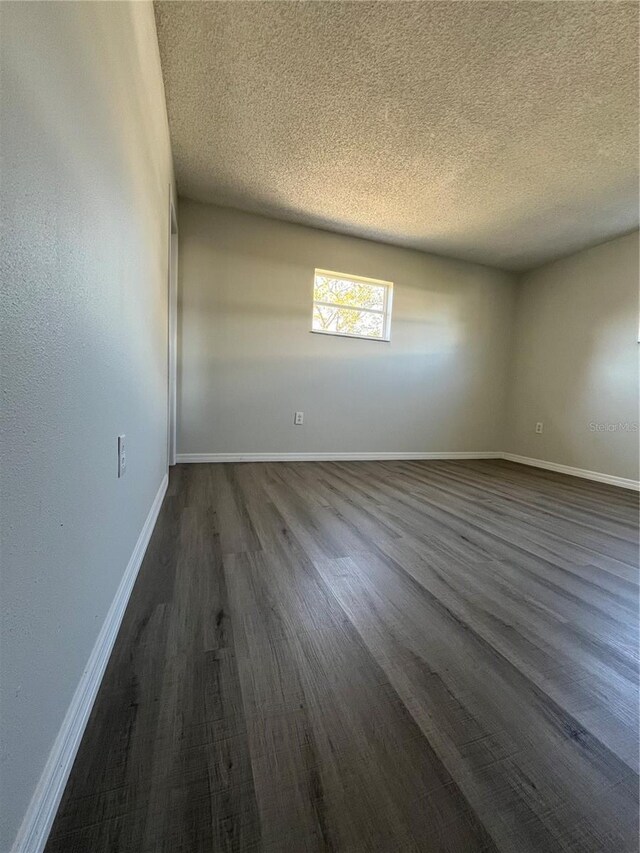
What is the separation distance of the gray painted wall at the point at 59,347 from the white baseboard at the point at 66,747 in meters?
0.03

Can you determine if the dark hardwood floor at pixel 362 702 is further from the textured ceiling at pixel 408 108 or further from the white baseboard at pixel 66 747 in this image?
the textured ceiling at pixel 408 108

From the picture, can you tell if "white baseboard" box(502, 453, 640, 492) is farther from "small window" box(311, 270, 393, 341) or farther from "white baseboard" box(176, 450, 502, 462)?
"small window" box(311, 270, 393, 341)

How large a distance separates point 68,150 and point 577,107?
8.62 ft

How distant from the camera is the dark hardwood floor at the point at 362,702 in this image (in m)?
0.54

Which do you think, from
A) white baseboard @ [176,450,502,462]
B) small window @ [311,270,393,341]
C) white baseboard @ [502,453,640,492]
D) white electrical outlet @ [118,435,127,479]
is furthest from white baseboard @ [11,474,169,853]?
white baseboard @ [502,453,640,492]

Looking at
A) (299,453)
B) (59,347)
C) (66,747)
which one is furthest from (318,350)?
(66,747)

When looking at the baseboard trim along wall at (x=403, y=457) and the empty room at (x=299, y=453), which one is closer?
the empty room at (x=299, y=453)

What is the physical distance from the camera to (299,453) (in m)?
3.38

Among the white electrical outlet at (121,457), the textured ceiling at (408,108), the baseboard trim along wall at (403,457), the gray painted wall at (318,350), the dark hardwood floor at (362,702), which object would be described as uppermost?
the textured ceiling at (408,108)

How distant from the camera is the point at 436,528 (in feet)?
6.00

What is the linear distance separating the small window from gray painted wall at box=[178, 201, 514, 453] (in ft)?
0.31

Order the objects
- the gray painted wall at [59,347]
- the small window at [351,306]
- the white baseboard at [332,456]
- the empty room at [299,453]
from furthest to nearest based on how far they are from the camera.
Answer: the small window at [351,306]
the white baseboard at [332,456]
the empty room at [299,453]
the gray painted wall at [59,347]

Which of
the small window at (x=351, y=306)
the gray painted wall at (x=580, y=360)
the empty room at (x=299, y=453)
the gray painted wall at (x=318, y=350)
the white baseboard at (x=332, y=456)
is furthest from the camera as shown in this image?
the small window at (x=351, y=306)

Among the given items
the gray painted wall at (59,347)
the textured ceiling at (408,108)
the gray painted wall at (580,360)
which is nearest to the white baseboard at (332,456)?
the gray painted wall at (580,360)
